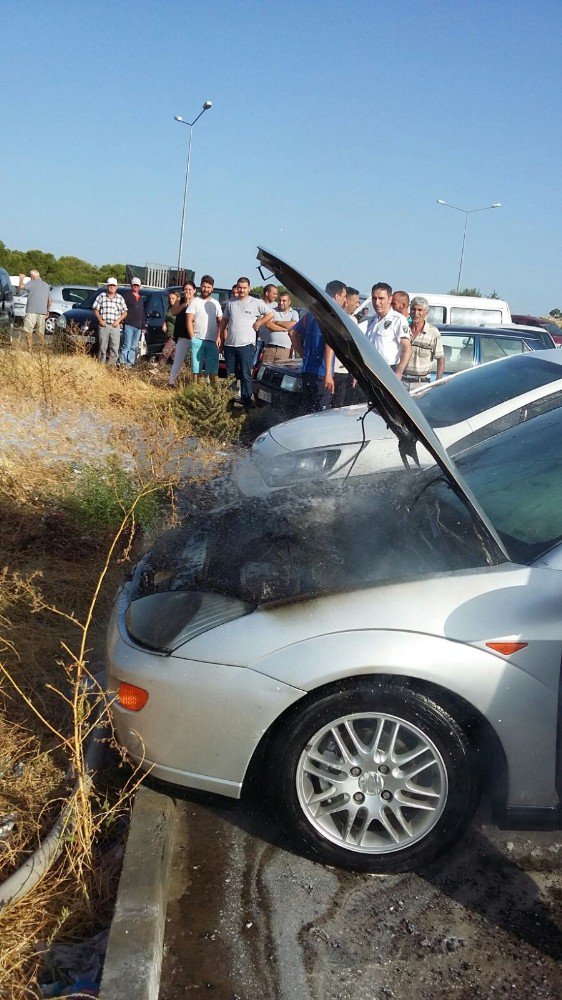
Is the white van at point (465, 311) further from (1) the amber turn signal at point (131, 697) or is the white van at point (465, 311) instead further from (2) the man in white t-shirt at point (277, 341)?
(1) the amber turn signal at point (131, 697)

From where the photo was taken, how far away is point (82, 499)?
6090 mm

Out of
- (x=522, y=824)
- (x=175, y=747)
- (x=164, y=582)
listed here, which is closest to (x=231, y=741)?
(x=175, y=747)

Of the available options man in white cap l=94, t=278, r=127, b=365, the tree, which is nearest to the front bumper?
man in white cap l=94, t=278, r=127, b=365

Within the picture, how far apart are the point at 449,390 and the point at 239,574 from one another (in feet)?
13.2

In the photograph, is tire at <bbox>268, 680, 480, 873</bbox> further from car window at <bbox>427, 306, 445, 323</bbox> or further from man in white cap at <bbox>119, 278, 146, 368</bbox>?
man in white cap at <bbox>119, 278, 146, 368</bbox>

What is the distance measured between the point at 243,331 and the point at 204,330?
952 mm

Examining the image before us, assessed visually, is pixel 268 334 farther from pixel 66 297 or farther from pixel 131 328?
pixel 66 297

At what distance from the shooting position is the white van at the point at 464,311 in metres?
14.7

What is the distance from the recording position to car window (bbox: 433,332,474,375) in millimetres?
11367

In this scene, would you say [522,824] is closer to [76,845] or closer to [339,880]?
[339,880]

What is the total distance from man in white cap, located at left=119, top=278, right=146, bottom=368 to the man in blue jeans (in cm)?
639

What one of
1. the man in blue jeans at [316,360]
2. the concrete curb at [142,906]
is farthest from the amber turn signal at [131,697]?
the man in blue jeans at [316,360]

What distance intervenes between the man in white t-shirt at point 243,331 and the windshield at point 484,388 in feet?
15.8

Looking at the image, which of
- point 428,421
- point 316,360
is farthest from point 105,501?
point 316,360
